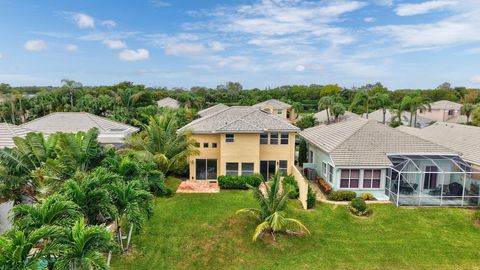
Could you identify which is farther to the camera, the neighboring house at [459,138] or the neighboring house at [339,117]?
the neighboring house at [339,117]

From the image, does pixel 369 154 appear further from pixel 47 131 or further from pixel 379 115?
pixel 379 115

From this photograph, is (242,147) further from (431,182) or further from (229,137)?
(431,182)

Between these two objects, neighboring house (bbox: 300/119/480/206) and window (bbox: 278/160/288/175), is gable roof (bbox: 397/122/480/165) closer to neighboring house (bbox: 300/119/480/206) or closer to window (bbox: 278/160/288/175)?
neighboring house (bbox: 300/119/480/206)

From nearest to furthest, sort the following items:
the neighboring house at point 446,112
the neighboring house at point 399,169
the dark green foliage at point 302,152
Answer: the neighboring house at point 399,169
the dark green foliage at point 302,152
the neighboring house at point 446,112

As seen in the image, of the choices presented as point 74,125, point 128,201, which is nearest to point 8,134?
point 74,125

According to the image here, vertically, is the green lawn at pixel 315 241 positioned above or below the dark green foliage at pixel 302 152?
below

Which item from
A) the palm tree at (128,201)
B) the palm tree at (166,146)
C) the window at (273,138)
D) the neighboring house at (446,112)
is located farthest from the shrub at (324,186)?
the neighboring house at (446,112)

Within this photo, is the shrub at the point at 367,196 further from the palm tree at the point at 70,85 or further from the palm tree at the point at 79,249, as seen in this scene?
the palm tree at the point at 70,85

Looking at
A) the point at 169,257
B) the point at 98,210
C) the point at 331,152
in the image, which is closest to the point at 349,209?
the point at 331,152

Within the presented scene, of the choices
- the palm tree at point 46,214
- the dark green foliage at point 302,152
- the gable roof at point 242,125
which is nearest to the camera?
the palm tree at point 46,214
